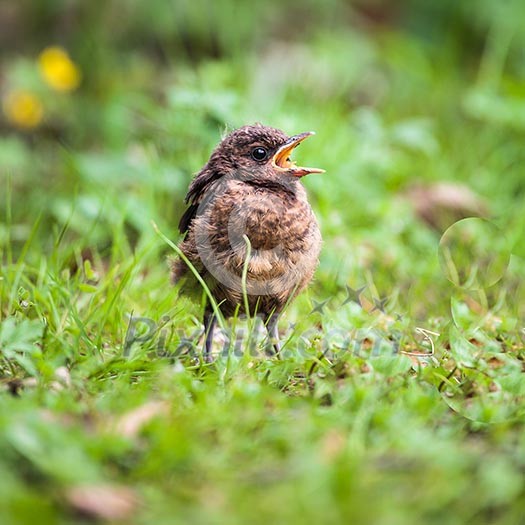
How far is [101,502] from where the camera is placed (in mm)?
2152

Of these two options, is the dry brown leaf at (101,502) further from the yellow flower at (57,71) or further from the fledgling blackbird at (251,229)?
the yellow flower at (57,71)

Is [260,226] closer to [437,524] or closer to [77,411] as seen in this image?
[77,411]

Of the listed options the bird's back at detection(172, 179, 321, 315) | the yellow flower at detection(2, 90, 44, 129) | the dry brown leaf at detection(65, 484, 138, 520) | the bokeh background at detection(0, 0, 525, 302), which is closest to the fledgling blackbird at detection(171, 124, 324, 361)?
the bird's back at detection(172, 179, 321, 315)

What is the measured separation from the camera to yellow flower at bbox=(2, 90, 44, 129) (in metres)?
6.60

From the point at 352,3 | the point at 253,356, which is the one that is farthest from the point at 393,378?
the point at 352,3

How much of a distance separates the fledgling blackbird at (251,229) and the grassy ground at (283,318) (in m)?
0.16

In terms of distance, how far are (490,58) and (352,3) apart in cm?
236

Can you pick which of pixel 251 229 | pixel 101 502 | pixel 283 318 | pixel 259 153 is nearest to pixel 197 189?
pixel 259 153

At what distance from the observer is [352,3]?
29.8 ft

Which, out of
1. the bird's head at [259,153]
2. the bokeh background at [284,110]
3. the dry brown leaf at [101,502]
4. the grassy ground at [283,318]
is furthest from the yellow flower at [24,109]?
the dry brown leaf at [101,502]

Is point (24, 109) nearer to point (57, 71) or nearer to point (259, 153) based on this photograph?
point (57, 71)

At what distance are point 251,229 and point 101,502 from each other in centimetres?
141

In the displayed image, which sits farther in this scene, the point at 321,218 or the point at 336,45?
the point at 336,45

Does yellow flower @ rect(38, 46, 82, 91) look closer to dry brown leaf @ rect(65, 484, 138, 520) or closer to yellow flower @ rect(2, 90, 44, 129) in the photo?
yellow flower @ rect(2, 90, 44, 129)
